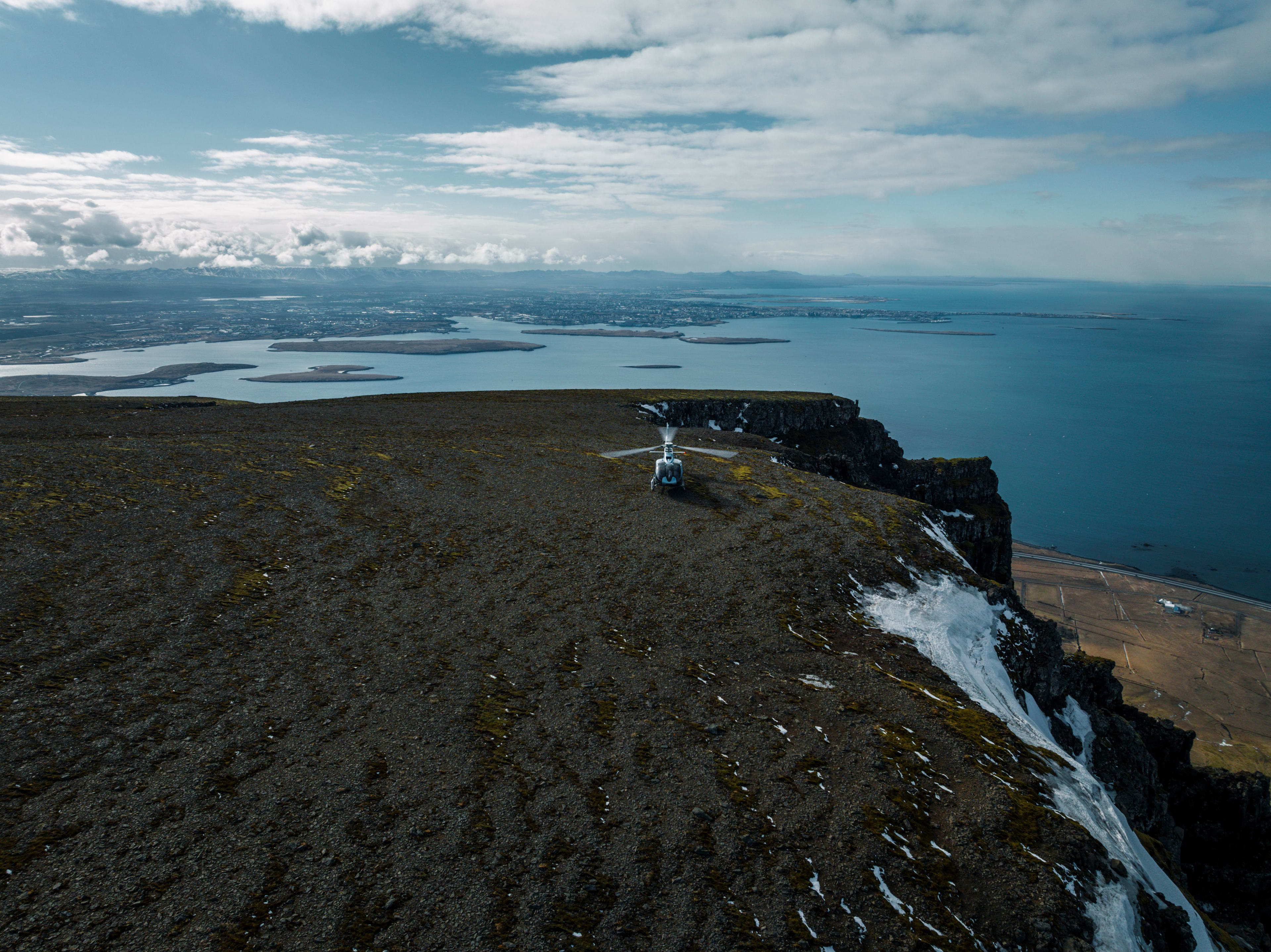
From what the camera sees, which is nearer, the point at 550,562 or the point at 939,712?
the point at 939,712

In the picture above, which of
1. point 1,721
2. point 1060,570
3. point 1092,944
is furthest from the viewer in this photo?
point 1060,570

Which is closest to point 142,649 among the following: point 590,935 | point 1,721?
point 1,721

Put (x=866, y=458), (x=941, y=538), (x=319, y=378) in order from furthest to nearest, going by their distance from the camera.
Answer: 1. (x=319, y=378)
2. (x=866, y=458)
3. (x=941, y=538)

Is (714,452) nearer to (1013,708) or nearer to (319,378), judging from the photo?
(1013,708)

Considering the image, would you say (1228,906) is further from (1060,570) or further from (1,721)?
(1060,570)

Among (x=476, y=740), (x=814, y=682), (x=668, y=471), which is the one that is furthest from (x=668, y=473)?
(x=476, y=740)

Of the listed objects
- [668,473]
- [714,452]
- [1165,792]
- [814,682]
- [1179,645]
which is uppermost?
[668,473]
